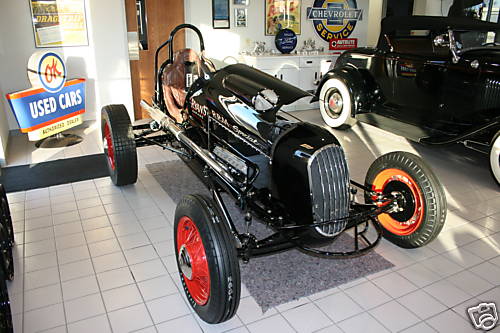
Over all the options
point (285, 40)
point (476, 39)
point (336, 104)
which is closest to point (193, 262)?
point (476, 39)

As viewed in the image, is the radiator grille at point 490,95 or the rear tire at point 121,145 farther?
the radiator grille at point 490,95

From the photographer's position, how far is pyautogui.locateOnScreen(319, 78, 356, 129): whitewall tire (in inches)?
251

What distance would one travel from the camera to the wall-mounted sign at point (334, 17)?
8.13 metres

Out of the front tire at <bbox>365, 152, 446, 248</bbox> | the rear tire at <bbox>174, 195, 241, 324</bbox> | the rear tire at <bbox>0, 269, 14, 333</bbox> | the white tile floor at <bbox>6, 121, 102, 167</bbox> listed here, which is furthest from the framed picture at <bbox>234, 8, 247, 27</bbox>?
the rear tire at <bbox>0, 269, 14, 333</bbox>

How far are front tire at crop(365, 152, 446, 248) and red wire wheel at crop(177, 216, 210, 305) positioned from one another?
1.38m

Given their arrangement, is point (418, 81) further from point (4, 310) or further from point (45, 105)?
point (4, 310)

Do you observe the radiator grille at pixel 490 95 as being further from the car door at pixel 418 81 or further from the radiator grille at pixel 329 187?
the radiator grille at pixel 329 187

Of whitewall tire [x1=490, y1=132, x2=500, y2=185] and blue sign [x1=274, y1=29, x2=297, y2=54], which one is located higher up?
blue sign [x1=274, y1=29, x2=297, y2=54]

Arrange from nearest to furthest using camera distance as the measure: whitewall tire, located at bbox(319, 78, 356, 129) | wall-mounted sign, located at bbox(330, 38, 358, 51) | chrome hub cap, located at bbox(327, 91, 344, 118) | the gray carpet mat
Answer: the gray carpet mat
whitewall tire, located at bbox(319, 78, 356, 129)
chrome hub cap, located at bbox(327, 91, 344, 118)
wall-mounted sign, located at bbox(330, 38, 358, 51)

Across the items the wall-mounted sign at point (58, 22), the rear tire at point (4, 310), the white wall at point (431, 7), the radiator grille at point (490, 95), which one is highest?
the white wall at point (431, 7)

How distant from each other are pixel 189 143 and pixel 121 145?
108 cm

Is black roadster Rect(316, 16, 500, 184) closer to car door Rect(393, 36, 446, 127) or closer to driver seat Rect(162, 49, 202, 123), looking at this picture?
car door Rect(393, 36, 446, 127)

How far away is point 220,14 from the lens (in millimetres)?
7250

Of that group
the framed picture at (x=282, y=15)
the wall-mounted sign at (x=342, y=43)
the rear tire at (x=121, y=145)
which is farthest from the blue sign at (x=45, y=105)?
the wall-mounted sign at (x=342, y=43)
